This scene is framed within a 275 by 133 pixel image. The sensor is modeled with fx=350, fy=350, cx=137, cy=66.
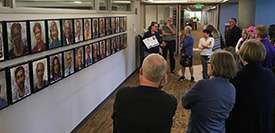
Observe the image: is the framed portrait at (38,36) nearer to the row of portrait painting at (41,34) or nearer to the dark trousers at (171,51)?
the row of portrait painting at (41,34)

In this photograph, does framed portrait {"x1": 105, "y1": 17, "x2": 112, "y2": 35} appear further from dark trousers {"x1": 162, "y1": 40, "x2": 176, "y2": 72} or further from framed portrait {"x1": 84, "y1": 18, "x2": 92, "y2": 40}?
dark trousers {"x1": 162, "y1": 40, "x2": 176, "y2": 72}

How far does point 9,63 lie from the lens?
292cm

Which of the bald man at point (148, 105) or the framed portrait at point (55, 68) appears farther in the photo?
the framed portrait at point (55, 68)

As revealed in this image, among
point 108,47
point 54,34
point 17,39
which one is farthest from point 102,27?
point 17,39

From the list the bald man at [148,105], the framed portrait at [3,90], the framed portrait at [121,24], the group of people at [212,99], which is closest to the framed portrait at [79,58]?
the framed portrait at [3,90]

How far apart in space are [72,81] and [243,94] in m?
2.48

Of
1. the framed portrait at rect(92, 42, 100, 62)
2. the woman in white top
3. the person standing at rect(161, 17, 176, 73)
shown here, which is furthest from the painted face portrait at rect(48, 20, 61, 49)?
the person standing at rect(161, 17, 176, 73)

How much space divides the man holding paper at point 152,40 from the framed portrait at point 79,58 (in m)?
3.63

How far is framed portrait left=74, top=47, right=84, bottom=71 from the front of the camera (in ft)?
14.9

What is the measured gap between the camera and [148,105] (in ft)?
6.55

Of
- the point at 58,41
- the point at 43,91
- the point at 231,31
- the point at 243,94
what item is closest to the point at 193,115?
the point at 243,94

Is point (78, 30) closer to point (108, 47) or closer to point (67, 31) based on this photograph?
point (67, 31)

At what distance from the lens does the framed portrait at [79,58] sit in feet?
14.9

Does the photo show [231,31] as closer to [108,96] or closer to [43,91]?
[108,96]
